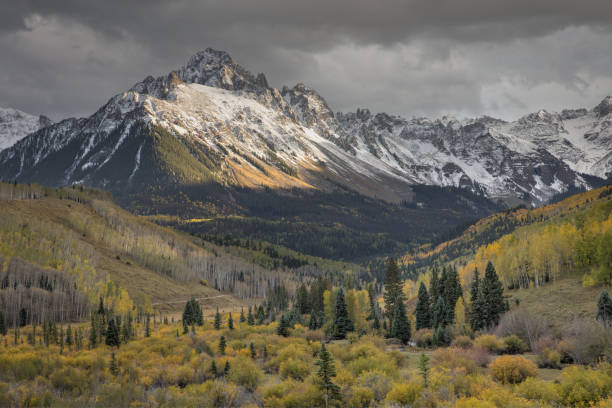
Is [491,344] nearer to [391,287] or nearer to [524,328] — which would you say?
[524,328]

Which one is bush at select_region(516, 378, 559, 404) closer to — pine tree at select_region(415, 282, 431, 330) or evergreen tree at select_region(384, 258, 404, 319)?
pine tree at select_region(415, 282, 431, 330)

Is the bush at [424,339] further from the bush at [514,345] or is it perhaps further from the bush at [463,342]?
the bush at [514,345]

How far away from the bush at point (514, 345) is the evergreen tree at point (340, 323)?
3187cm

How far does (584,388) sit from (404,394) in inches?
483

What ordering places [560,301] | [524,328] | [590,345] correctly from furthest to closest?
[560,301] < [524,328] < [590,345]

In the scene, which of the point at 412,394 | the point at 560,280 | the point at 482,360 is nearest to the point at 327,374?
the point at 412,394

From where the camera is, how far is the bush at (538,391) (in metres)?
28.4

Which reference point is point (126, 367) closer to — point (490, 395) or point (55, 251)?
point (490, 395)

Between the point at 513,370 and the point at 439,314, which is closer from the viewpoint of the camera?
the point at 513,370

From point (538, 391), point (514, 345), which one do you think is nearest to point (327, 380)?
point (538, 391)

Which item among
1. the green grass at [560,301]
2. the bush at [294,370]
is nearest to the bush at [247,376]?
the bush at [294,370]

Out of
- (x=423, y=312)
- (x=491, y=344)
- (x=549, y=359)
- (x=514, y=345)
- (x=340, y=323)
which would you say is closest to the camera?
(x=549, y=359)

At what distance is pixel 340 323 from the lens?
77.8 m

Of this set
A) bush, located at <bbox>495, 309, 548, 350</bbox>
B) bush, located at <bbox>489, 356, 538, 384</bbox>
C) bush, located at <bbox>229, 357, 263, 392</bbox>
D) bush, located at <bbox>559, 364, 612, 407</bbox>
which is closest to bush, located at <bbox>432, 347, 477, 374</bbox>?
bush, located at <bbox>489, 356, 538, 384</bbox>
